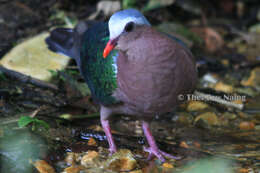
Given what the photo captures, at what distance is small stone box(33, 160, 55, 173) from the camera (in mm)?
2818

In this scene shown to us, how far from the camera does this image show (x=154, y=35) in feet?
9.44

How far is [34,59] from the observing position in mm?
4680

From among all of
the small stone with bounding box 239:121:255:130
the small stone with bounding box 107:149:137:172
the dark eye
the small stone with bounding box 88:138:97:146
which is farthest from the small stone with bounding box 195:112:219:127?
the dark eye

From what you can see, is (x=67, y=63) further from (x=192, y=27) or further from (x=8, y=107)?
(x=192, y=27)

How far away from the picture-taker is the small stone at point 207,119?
13.7 ft

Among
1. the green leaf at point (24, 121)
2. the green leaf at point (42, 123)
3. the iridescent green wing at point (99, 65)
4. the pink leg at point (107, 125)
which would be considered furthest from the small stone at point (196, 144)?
the green leaf at point (24, 121)

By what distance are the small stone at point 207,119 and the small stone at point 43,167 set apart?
5.98 feet

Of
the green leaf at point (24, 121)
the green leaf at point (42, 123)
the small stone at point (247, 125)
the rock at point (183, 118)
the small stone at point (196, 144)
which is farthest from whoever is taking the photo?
the rock at point (183, 118)

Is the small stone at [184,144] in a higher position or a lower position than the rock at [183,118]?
lower

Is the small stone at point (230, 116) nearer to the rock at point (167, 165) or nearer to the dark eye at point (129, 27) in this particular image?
the rock at point (167, 165)

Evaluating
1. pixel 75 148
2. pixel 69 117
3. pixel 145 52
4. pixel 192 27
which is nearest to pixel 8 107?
pixel 69 117

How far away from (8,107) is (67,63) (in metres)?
1.17

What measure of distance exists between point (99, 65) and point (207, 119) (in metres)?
1.39

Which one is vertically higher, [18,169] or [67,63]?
[67,63]
